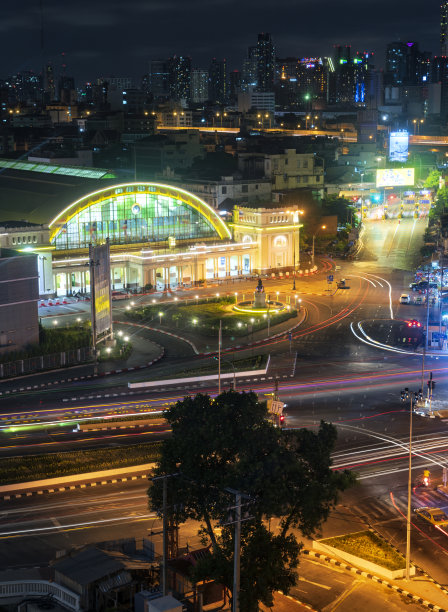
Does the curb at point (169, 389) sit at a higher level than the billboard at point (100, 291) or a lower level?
lower

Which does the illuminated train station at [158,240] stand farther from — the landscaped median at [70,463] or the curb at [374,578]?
the curb at [374,578]

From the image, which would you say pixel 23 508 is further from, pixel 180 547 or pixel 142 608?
pixel 142 608

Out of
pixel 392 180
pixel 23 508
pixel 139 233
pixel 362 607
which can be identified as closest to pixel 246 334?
pixel 139 233

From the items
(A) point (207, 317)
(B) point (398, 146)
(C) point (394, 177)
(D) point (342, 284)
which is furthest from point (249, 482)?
(B) point (398, 146)

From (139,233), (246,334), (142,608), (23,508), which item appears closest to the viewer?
(142,608)

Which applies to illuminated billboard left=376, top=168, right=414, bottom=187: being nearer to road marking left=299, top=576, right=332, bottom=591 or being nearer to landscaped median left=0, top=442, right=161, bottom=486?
landscaped median left=0, top=442, right=161, bottom=486

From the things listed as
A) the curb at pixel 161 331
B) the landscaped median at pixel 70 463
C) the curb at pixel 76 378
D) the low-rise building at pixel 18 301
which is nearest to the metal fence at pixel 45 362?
the curb at pixel 76 378
